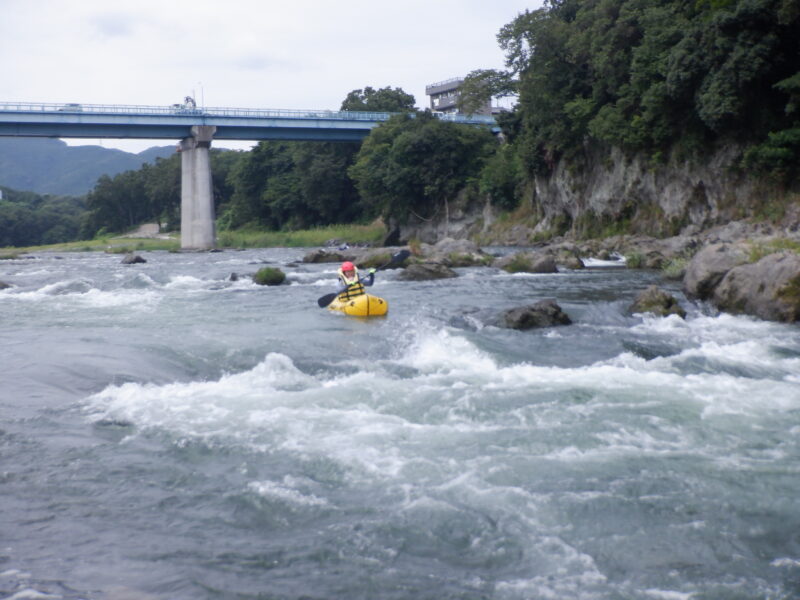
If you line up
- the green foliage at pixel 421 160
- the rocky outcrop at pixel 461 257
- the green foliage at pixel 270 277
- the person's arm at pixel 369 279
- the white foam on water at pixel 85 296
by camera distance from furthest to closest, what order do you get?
the green foliage at pixel 421 160
the rocky outcrop at pixel 461 257
the green foliage at pixel 270 277
the white foam on water at pixel 85 296
the person's arm at pixel 369 279

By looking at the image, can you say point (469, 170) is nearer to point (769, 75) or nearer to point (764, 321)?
point (769, 75)

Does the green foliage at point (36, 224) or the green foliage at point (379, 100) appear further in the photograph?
the green foliage at point (36, 224)

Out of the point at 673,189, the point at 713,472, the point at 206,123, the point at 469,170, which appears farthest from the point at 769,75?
the point at 206,123

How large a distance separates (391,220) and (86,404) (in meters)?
44.6

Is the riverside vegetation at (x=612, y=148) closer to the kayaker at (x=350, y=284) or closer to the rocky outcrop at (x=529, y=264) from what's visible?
the rocky outcrop at (x=529, y=264)

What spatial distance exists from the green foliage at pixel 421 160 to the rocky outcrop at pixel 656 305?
34.0 m

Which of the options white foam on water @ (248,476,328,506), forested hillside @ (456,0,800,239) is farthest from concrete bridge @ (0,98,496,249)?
white foam on water @ (248,476,328,506)

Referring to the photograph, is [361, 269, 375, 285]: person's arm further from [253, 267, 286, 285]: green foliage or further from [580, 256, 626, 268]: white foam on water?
[580, 256, 626, 268]: white foam on water

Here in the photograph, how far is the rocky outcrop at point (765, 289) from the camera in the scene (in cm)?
1118

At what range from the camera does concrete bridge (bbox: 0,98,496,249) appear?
141 ft

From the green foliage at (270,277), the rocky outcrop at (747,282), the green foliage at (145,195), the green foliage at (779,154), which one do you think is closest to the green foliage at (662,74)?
the green foliage at (779,154)

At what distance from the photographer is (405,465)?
5.46 meters

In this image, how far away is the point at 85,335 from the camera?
443 inches

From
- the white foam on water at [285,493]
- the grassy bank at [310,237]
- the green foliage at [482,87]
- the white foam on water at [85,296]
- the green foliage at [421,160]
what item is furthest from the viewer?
the grassy bank at [310,237]
